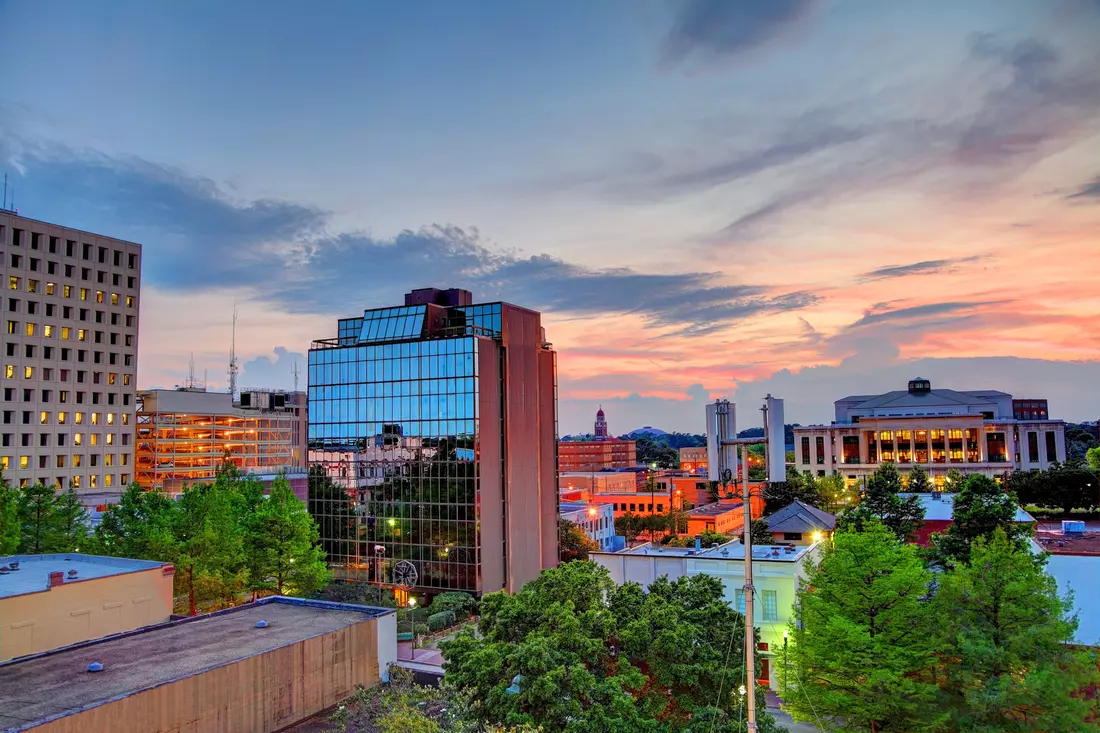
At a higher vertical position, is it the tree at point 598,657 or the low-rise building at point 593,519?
the tree at point 598,657

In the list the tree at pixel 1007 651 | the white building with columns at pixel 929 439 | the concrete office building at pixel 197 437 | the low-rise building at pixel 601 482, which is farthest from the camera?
the white building with columns at pixel 929 439

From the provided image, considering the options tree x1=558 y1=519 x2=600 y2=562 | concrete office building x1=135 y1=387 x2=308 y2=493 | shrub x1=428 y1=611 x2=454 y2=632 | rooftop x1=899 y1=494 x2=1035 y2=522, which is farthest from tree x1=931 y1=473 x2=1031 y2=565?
concrete office building x1=135 y1=387 x2=308 y2=493

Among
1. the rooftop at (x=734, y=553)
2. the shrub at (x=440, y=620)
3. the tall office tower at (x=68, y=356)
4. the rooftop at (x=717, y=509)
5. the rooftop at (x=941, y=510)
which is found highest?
the tall office tower at (x=68, y=356)

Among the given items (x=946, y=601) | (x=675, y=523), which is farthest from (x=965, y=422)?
(x=946, y=601)

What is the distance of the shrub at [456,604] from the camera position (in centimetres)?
5988

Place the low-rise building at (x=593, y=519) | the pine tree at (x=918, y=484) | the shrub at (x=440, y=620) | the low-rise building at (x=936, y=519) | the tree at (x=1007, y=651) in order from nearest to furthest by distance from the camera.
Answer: the tree at (x=1007, y=651), the shrub at (x=440, y=620), the low-rise building at (x=936, y=519), the pine tree at (x=918, y=484), the low-rise building at (x=593, y=519)

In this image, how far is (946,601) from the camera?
30.0m

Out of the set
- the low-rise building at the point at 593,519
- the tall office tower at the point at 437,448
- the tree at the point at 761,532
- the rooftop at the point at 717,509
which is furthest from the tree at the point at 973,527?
the rooftop at the point at 717,509

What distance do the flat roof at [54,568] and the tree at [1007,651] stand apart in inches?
1675

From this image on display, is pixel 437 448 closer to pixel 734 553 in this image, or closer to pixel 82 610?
pixel 734 553

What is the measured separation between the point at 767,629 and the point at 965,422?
136 meters

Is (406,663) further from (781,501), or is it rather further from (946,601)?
(781,501)

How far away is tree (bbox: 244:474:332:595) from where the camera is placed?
4959 cm

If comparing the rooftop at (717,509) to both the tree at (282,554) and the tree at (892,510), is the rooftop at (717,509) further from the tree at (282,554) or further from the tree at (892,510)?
the tree at (282,554)
